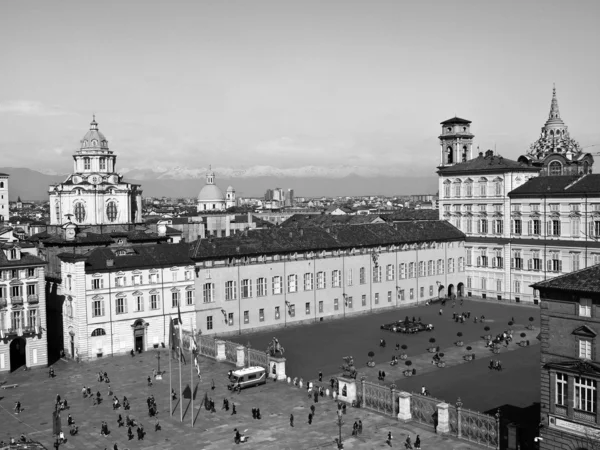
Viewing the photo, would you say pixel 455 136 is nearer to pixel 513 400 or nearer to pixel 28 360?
pixel 513 400

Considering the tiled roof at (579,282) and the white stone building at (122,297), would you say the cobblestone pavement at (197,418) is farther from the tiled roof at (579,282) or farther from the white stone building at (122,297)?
the tiled roof at (579,282)

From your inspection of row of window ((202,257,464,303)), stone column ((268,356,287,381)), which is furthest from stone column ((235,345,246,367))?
row of window ((202,257,464,303))

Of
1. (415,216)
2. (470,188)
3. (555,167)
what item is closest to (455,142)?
(470,188)

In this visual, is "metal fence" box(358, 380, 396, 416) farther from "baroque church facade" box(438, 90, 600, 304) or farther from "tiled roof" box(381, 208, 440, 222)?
"tiled roof" box(381, 208, 440, 222)

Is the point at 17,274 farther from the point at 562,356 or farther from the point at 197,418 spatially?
the point at 562,356

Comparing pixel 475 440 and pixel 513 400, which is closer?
pixel 475 440

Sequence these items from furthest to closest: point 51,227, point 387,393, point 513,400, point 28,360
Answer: point 51,227 → point 28,360 → point 513,400 → point 387,393

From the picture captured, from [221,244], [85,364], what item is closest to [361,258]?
[221,244]
